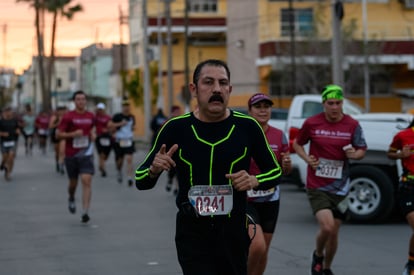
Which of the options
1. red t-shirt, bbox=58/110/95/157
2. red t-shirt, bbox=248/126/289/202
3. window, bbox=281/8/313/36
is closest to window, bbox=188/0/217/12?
window, bbox=281/8/313/36

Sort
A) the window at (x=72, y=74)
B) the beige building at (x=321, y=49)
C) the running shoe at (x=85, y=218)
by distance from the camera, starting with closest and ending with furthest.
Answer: the running shoe at (x=85, y=218) → the beige building at (x=321, y=49) → the window at (x=72, y=74)

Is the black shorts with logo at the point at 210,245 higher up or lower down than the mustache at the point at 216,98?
lower down

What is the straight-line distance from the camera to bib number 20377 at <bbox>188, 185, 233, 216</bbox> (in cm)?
561

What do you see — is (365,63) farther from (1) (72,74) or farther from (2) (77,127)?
(1) (72,74)

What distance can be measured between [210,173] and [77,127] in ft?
31.1

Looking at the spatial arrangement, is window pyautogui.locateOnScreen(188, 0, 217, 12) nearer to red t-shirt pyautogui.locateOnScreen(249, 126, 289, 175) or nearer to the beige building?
the beige building

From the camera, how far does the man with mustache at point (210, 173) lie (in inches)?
221

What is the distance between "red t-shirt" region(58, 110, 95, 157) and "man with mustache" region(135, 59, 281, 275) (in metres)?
9.10

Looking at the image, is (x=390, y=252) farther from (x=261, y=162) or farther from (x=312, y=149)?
(x=261, y=162)

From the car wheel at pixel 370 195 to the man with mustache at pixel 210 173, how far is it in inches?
341

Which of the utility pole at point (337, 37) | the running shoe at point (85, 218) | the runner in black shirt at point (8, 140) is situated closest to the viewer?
the running shoe at point (85, 218)

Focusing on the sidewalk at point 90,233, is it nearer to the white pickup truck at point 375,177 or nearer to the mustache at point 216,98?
the white pickup truck at point 375,177

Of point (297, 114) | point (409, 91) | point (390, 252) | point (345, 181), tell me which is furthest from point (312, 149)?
point (409, 91)

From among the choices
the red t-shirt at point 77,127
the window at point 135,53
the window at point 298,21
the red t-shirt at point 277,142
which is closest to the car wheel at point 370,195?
the red t-shirt at point 77,127
